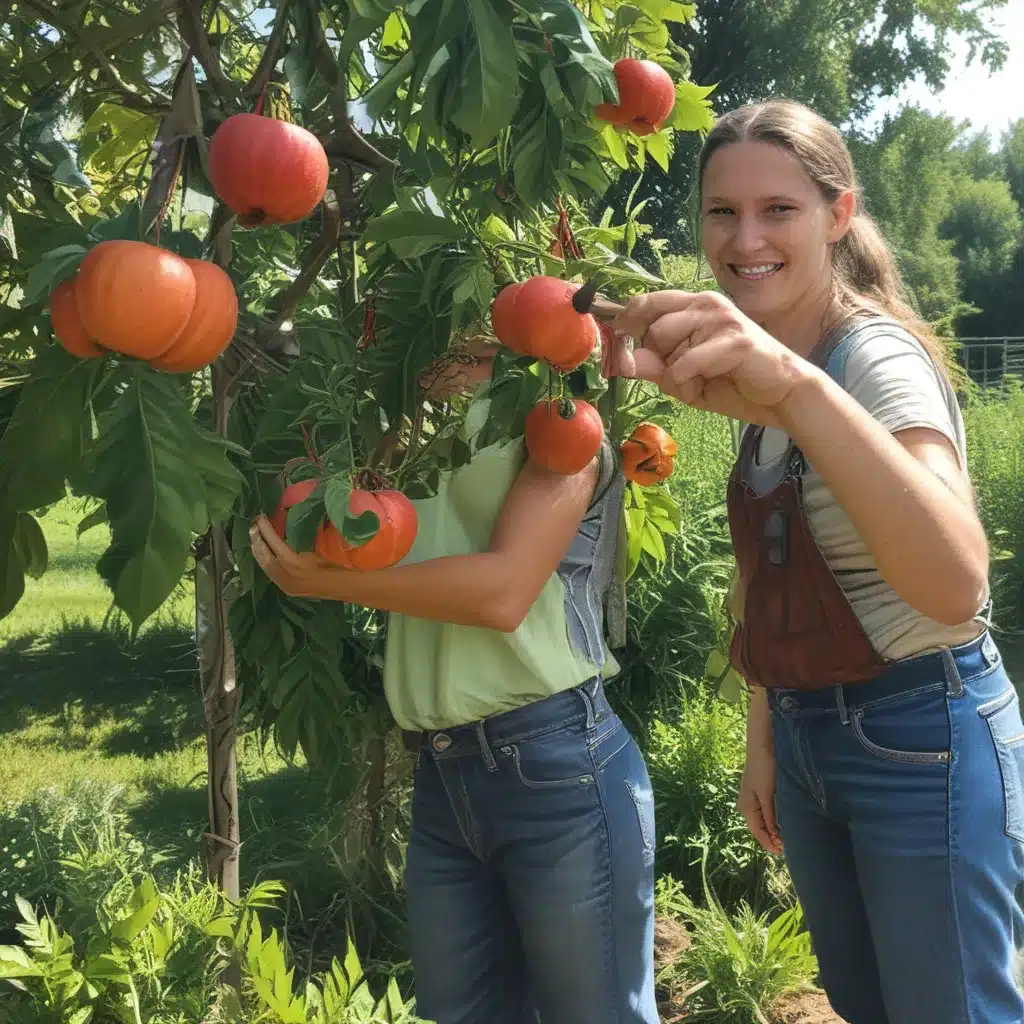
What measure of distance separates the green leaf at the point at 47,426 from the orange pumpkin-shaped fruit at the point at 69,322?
0.04 m

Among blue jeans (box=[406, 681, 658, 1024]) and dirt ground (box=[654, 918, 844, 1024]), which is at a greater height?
blue jeans (box=[406, 681, 658, 1024])

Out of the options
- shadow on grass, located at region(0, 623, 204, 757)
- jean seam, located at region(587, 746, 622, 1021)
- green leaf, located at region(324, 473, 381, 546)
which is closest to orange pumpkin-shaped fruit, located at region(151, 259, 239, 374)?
green leaf, located at region(324, 473, 381, 546)

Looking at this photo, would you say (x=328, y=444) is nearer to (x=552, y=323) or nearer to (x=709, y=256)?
(x=552, y=323)

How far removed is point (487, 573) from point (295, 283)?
459 millimetres

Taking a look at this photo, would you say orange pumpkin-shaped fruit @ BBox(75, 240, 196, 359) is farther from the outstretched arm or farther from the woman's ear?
the woman's ear

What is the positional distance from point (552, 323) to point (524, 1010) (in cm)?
100

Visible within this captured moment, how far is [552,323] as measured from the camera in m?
0.90

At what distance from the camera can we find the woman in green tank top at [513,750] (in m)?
1.21

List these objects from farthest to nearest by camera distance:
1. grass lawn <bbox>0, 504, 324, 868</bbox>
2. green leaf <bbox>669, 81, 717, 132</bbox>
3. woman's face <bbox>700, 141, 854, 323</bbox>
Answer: grass lawn <bbox>0, 504, 324, 868</bbox>
green leaf <bbox>669, 81, 717, 132</bbox>
woman's face <bbox>700, 141, 854, 323</bbox>

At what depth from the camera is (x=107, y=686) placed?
4535mm

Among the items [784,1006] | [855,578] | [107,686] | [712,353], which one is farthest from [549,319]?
[107,686]

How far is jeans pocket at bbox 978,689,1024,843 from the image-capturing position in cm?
110

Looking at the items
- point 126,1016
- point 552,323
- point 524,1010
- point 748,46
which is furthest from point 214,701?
point 748,46

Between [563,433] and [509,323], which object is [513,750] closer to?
[563,433]
